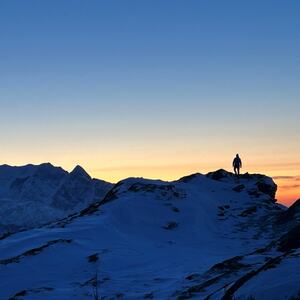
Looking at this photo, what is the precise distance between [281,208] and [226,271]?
91.0 feet

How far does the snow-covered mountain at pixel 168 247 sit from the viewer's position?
2677 cm

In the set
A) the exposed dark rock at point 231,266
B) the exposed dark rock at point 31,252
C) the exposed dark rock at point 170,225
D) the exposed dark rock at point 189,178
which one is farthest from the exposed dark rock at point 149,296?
the exposed dark rock at point 189,178

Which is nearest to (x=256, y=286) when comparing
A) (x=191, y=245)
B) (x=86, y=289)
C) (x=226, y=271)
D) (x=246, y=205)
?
(x=226, y=271)

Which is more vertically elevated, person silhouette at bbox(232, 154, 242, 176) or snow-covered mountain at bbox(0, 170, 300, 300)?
person silhouette at bbox(232, 154, 242, 176)

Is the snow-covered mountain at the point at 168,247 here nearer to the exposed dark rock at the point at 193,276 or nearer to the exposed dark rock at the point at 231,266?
the exposed dark rock at the point at 231,266

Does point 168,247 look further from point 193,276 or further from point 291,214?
point 291,214

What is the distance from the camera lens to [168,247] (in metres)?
41.8

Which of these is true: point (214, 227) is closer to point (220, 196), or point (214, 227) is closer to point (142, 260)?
point (220, 196)

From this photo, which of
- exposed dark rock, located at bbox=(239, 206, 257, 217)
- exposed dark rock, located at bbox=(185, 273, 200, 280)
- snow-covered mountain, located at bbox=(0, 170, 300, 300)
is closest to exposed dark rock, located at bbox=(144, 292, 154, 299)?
snow-covered mountain, located at bbox=(0, 170, 300, 300)

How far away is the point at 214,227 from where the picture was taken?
160ft

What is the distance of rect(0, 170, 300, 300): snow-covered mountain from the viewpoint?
26766 mm

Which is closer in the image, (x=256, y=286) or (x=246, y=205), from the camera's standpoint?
(x=256, y=286)

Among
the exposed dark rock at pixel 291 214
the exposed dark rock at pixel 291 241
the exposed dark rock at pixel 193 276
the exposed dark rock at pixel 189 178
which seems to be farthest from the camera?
the exposed dark rock at pixel 189 178

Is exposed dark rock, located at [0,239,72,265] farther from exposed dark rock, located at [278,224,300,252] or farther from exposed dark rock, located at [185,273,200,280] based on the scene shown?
exposed dark rock, located at [278,224,300,252]
